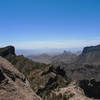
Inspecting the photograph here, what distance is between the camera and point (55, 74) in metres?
68.6

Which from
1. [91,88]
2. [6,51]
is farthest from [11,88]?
[6,51]

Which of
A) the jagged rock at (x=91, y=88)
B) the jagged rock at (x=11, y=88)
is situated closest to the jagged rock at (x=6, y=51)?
the jagged rock at (x=91, y=88)

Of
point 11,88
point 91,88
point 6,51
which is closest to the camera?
point 11,88

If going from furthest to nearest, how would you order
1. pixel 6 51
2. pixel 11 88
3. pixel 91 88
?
pixel 6 51 < pixel 91 88 < pixel 11 88

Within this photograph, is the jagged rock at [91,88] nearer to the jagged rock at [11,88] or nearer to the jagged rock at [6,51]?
the jagged rock at [6,51]

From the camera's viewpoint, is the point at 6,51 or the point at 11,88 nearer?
the point at 11,88

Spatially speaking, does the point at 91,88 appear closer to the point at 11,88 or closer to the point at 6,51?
the point at 6,51

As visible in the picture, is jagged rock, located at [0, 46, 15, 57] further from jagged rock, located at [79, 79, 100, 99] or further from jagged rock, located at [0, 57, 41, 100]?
jagged rock, located at [0, 57, 41, 100]

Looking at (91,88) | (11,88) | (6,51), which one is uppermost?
(11,88)

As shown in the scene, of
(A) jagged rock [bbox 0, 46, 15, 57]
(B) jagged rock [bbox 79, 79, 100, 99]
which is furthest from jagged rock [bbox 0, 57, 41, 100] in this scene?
(A) jagged rock [bbox 0, 46, 15, 57]

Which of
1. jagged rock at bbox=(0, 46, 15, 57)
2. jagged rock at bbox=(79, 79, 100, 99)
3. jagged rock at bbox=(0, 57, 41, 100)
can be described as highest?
jagged rock at bbox=(0, 57, 41, 100)

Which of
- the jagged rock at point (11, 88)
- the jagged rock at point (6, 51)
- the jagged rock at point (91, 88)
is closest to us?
the jagged rock at point (11, 88)

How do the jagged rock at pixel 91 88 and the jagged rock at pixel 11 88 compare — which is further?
the jagged rock at pixel 91 88

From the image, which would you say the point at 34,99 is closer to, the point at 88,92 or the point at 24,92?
the point at 24,92
